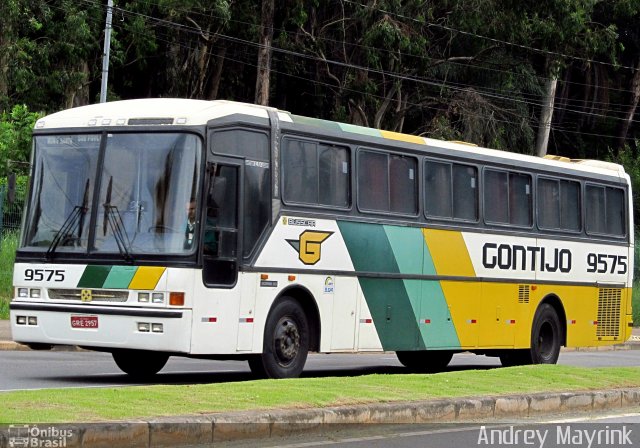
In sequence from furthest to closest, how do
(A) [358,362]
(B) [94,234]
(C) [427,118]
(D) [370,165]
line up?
1. (C) [427,118]
2. (A) [358,362]
3. (D) [370,165]
4. (B) [94,234]

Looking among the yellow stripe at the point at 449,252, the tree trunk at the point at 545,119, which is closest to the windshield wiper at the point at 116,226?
the yellow stripe at the point at 449,252

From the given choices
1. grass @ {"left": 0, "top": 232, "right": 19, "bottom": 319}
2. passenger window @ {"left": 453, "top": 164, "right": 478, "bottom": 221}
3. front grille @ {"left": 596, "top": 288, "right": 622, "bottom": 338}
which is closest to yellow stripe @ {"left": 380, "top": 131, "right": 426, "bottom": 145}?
passenger window @ {"left": 453, "top": 164, "right": 478, "bottom": 221}

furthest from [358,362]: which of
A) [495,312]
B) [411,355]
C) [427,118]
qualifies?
[427,118]

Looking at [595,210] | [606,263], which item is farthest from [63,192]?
[606,263]

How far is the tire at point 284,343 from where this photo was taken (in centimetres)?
1645

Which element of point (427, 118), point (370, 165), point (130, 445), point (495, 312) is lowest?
point (130, 445)

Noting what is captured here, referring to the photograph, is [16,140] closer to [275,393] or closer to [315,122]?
[315,122]

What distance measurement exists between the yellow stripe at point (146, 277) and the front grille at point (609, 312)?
408 inches

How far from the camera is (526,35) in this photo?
4538 centimetres

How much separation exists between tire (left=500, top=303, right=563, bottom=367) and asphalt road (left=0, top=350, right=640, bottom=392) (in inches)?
A: 48.8

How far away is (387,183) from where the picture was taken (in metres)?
19.0

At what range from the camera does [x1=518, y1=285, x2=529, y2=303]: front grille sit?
21719 mm

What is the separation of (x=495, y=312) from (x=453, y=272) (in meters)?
1.34

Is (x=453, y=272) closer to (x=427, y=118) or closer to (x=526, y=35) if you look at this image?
(x=526, y=35)
